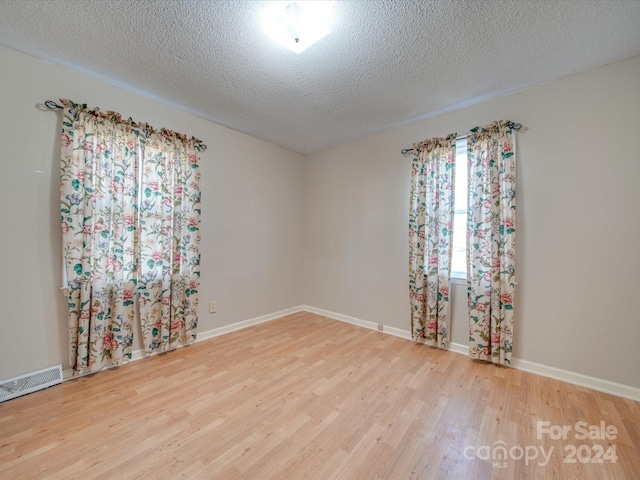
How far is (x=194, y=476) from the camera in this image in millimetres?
1197

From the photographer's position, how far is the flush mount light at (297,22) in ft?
4.67

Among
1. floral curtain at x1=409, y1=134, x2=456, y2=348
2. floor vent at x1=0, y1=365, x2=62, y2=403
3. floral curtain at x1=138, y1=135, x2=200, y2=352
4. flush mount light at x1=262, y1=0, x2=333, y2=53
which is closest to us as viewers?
flush mount light at x1=262, y1=0, x2=333, y2=53

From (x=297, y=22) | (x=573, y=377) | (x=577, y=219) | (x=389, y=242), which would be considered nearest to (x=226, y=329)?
(x=389, y=242)

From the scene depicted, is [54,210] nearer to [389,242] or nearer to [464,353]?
[389,242]

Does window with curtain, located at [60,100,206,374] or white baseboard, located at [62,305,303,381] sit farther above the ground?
window with curtain, located at [60,100,206,374]

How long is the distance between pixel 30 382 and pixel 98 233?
117cm

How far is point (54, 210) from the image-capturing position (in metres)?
1.94

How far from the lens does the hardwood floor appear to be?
125 cm

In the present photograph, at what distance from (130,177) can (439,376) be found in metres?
3.29

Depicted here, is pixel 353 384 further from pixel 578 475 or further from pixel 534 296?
pixel 534 296

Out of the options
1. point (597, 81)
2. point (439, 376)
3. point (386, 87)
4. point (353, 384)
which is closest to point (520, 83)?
point (597, 81)

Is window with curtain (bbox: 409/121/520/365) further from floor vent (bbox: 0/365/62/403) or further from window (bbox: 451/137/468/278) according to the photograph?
floor vent (bbox: 0/365/62/403)

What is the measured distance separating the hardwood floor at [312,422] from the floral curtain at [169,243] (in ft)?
1.19

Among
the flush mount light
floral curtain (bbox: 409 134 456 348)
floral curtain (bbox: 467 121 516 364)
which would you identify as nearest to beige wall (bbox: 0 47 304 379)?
the flush mount light
